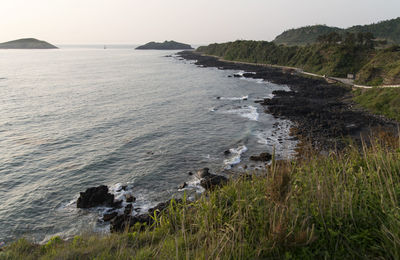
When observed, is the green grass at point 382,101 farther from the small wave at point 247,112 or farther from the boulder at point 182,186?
the boulder at point 182,186

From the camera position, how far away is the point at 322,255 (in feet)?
14.2

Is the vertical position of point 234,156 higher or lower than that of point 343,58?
lower

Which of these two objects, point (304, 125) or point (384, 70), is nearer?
point (304, 125)

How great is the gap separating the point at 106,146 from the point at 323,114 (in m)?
27.0

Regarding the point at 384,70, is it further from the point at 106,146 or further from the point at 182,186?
the point at 106,146

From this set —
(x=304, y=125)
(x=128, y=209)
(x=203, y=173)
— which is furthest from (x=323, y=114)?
(x=128, y=209)

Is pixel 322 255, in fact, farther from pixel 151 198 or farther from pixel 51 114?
pixel 51 114

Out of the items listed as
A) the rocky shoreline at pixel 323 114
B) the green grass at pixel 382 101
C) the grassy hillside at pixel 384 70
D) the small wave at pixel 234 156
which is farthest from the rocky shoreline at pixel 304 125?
the grassy hillside at pixel 384 70

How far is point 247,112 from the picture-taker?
125ft

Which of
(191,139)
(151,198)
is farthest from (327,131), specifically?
(151,198)

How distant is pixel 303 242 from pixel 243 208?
5.20 ft

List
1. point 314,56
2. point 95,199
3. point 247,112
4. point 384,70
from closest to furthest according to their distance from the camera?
1. point 95,199
2. point 247,112
3. point 384,70
4. point 314,56

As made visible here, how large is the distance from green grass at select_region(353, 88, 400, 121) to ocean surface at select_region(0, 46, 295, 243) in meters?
12.4

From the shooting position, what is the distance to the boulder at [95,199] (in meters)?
15.7
